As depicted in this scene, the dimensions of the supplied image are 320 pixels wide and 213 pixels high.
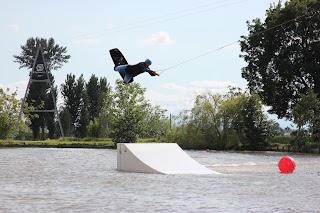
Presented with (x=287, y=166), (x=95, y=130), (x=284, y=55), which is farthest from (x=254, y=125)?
(x=287, y=166)

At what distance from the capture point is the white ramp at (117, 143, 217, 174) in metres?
19.7

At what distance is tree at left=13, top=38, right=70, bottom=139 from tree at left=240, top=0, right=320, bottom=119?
29.7 meters

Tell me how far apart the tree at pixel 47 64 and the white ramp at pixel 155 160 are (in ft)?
169

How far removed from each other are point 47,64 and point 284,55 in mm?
39620

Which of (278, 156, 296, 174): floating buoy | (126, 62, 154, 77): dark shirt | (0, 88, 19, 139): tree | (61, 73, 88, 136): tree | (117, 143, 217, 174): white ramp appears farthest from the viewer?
(61, 73, 88, 136): tree

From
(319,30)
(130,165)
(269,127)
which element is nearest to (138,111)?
(269,127)

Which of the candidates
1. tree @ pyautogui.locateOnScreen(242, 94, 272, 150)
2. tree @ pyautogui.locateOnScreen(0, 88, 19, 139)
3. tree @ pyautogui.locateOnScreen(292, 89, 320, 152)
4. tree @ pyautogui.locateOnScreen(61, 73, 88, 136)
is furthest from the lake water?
tree @ pyautogui.locateOnScreen(61, 73, 88, 136)

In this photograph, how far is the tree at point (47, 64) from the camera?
71.7 metres

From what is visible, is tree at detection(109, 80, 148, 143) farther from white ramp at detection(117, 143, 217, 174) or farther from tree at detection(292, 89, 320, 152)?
white ramp at detection(117, 143, 217, 174)

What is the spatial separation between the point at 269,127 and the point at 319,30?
8.78m

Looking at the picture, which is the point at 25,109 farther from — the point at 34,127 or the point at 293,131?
the point at 293,131

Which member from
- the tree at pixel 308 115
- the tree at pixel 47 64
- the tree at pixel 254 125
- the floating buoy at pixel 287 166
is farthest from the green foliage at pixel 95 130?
the floating buoy at pixel 287 166

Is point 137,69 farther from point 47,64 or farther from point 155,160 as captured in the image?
point 47,64

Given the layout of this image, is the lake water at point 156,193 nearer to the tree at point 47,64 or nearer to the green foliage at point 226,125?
the green foliage at point 226,125
